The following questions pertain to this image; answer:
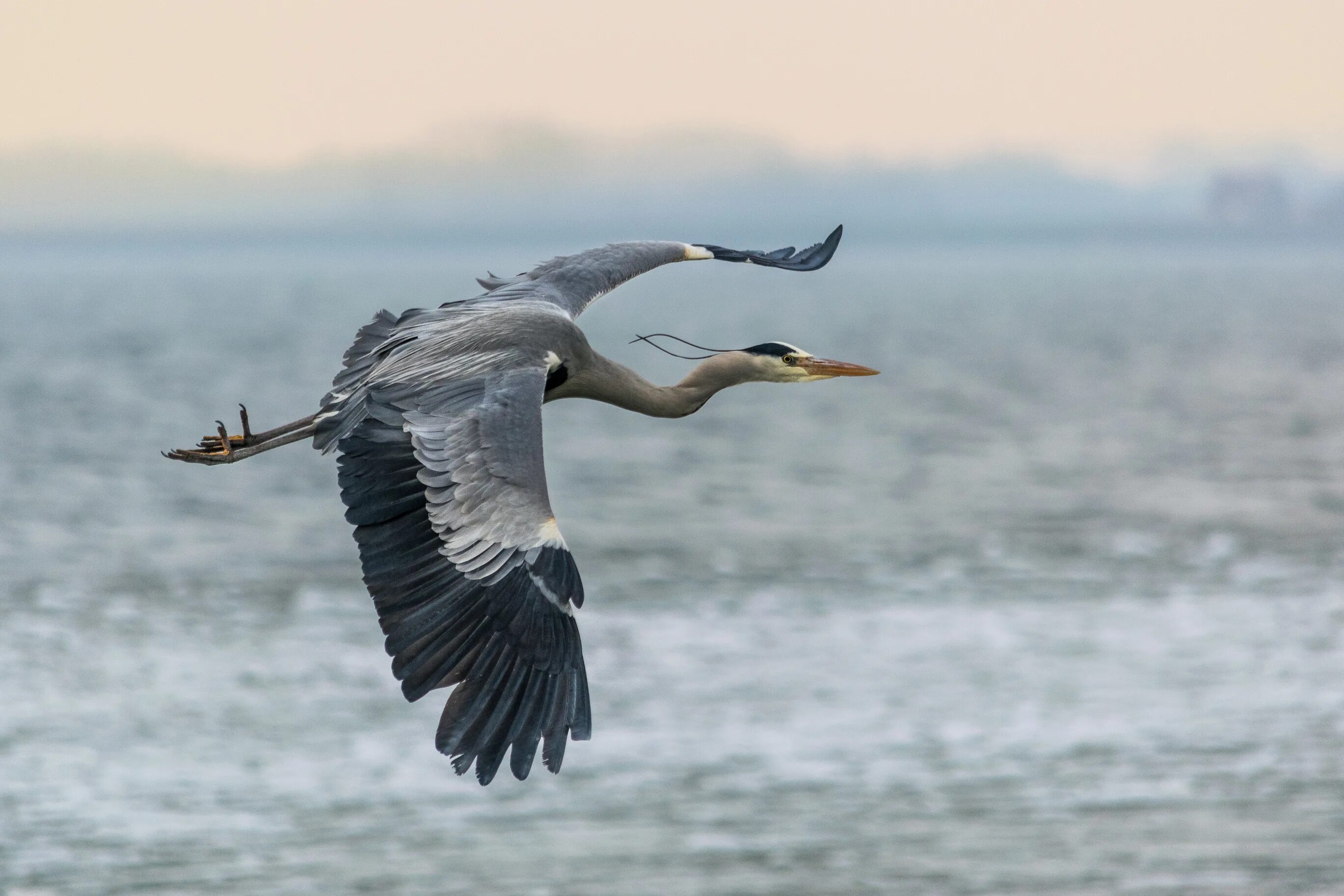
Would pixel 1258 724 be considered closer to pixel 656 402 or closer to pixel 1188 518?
pixel 656 402

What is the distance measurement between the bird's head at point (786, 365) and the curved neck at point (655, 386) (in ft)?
0.19

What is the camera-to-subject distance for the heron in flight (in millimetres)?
8180

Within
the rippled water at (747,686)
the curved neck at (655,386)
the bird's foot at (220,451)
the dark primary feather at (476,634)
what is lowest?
the rippled water at (747,686)

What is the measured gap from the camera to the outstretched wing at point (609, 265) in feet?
36.0

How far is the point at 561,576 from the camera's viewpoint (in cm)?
846

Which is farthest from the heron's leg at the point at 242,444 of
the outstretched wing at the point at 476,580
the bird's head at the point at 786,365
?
the bird's head at the point at 786,365

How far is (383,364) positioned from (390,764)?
11111mm

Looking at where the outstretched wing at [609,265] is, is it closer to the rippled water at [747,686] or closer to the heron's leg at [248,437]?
the heron's leg at [248,437]

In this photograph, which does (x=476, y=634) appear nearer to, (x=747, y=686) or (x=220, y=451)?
(x=220, y=451)

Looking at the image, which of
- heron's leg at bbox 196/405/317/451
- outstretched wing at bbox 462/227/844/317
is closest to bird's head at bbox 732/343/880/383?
outstretched wing at bbox 462/227/844/317

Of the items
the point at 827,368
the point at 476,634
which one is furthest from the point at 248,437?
the point at 827,368

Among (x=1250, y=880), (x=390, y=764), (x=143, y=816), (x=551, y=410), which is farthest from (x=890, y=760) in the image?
(x=551, y=410)

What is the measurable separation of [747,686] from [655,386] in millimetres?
12411

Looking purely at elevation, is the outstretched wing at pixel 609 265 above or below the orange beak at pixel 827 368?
above
